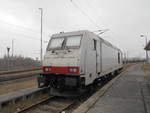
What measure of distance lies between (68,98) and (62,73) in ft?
5.01

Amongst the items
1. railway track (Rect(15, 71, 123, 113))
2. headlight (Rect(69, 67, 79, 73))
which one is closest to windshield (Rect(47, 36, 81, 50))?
headlight (Rect(69, 67, 79, 73))

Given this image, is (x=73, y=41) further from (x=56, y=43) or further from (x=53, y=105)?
(x=53, y=105)

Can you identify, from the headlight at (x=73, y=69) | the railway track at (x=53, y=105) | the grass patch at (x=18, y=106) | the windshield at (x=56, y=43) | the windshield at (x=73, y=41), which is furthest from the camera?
the windshield at (x=56, y=43)

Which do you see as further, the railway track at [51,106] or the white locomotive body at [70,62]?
the white locomotive body at [70,62]

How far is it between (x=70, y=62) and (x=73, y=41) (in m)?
1.21

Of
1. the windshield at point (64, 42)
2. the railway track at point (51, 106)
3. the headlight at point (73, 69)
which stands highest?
the windshield at point (64, 42)

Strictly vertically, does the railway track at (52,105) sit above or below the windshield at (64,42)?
below

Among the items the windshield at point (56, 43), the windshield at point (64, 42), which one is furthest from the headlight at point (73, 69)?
the windshield at point (56, 43)

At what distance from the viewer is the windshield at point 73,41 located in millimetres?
7256

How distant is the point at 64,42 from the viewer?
7.74m

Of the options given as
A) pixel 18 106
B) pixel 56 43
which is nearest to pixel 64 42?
pixel 56 43

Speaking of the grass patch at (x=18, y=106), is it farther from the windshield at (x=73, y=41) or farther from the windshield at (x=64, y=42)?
the windshield at (x=73, y=41)

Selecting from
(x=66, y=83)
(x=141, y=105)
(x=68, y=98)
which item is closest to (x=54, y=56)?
(x=66, y=83)

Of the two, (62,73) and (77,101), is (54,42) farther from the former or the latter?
(77,101)
